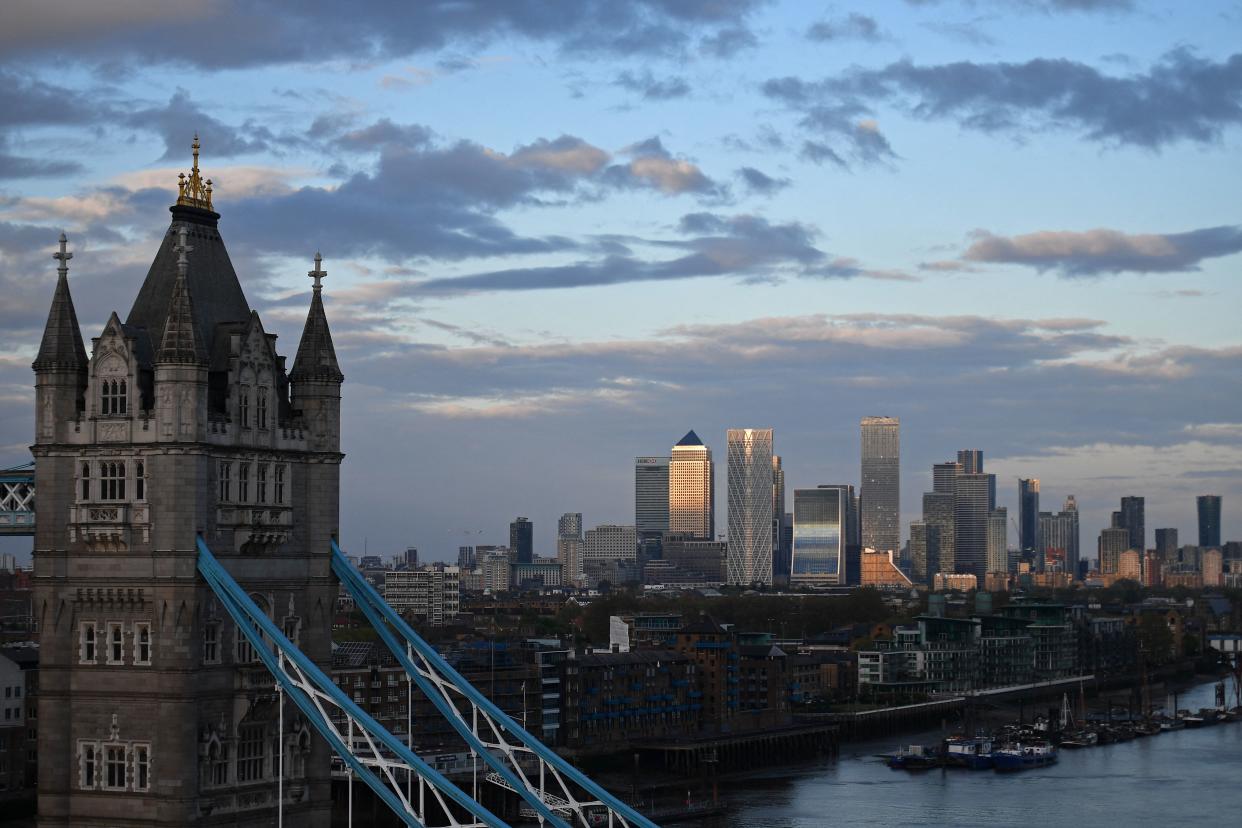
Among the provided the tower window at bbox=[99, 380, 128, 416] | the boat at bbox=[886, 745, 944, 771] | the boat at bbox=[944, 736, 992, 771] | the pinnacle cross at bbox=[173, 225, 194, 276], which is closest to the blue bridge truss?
the tower window at bbox=[99, 380, 128, 416]

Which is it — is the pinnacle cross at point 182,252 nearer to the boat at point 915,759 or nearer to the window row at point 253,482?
the window row at point 253,482

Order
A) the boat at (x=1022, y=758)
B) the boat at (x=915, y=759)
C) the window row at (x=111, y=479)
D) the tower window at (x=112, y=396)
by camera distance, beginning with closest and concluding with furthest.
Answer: the window row at (x=111, y=479), the tower window at (x=112, y=396), the boat at (x=915, y=759), the boat at (x=1022, y=758)

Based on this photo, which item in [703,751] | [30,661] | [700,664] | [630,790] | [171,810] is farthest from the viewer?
[700,664]

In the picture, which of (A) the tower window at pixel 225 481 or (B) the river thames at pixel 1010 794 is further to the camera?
(B) the river thames at pixel 1010 794

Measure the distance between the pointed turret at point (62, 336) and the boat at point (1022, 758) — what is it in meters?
126

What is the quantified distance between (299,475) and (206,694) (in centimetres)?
515

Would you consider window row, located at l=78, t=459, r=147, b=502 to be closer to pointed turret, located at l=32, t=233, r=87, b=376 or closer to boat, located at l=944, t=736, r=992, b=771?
pointed turret, located at l=32, t=233, r=87, b=376

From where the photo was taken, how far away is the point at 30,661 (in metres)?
103

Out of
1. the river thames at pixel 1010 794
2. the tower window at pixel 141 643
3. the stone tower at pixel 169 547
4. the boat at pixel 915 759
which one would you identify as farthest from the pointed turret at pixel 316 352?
the boat at pixel 915 759

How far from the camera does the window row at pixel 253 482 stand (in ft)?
130

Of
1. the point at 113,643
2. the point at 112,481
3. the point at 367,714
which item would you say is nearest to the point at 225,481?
the point at 112,481

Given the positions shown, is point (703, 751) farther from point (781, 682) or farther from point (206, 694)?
point (206, 694)

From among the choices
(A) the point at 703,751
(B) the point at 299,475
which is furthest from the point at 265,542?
(A) the point at 703,751

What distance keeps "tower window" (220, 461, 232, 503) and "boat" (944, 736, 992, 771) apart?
123160 millimetres
